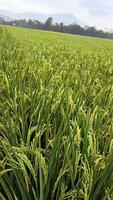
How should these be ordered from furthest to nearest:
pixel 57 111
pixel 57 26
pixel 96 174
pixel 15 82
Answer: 1. pixel 57 26
2. pixel 15 82
3. pixel 57 111
4. pixel 96 174

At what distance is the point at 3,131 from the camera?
1.81 meters

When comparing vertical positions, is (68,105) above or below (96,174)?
above

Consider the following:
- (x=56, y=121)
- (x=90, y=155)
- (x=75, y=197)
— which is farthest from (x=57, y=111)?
(x=75, y=197)

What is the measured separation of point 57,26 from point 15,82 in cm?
7744

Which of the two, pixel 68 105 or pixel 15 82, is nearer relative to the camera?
pixel 68 105

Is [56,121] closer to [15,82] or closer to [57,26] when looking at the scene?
[15,82]

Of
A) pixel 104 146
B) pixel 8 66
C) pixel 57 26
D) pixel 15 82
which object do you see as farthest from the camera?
pixel 57 26

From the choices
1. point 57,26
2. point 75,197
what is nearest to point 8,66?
point 75,197

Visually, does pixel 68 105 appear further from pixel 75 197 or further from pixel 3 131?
pixel 75 197

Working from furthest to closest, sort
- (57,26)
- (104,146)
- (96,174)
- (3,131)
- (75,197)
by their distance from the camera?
(57,26)
(3,131)
(104,146)
(96,174)
(75,197)

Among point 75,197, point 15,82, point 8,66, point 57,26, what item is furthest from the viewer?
point 57,26

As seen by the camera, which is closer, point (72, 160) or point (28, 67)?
point (72, 160)

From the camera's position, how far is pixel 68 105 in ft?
6.13

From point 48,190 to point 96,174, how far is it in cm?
19
